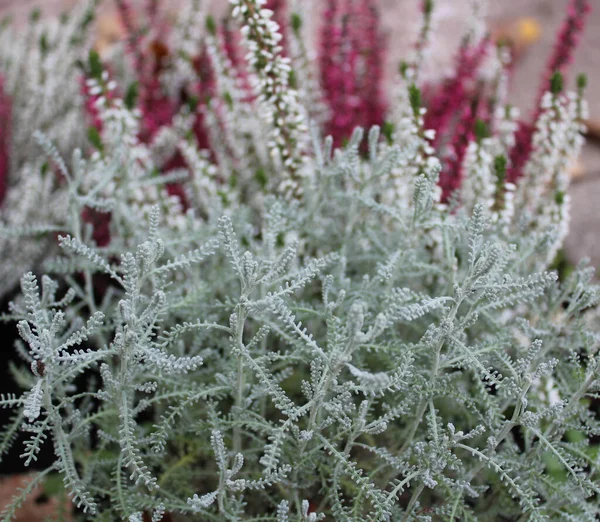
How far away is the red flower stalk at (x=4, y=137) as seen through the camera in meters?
2.24

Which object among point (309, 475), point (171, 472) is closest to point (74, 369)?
point (171, 472)

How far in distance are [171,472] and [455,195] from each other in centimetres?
80

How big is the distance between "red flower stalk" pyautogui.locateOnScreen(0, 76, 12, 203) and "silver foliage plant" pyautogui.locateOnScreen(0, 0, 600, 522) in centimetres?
66

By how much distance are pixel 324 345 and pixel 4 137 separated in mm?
1632

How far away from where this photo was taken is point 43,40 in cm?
214

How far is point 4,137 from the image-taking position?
2.35 m

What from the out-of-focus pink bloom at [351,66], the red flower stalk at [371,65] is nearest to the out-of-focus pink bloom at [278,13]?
the out-of-focus pink bloom at [351,66]

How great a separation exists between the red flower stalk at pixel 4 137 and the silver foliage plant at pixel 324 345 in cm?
66

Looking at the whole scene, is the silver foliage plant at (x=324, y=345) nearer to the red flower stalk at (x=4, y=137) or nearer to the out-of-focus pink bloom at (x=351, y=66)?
the out-of-focus pink bloom at (x=351, y=66)

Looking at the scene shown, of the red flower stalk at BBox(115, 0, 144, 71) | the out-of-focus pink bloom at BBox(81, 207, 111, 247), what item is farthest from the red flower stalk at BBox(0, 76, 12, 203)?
the red flower stalk at BBox(115, 0, 144, 71)

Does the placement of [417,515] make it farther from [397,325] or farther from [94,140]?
[94,140]

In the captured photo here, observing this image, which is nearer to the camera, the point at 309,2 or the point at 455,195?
the point at 455,195

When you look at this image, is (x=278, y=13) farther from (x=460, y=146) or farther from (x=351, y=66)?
(x=460, y=146)

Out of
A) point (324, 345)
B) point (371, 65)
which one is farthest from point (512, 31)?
point (324, 345)
